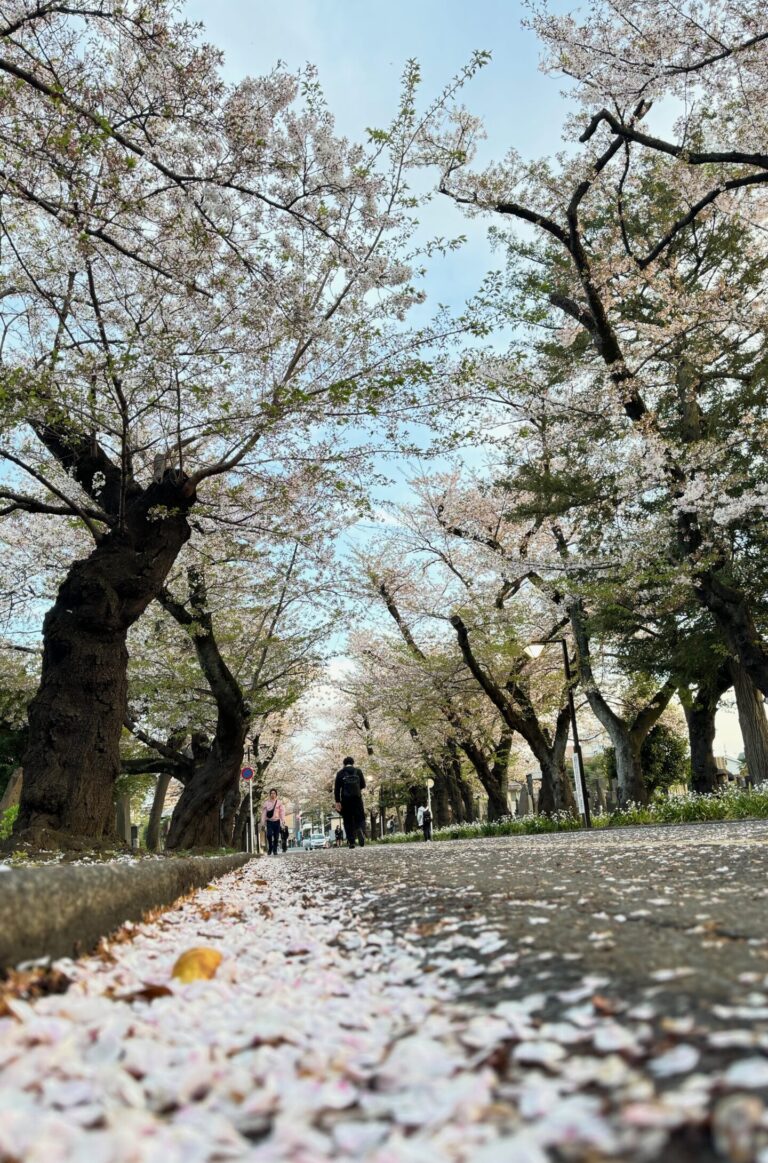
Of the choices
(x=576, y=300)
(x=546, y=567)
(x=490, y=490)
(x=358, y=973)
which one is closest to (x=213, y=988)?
(x=358, y=973)

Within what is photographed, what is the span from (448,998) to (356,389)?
722 centimetres

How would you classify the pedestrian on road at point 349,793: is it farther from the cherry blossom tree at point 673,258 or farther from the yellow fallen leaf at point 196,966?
the yellow fallen leaf at point 196,966

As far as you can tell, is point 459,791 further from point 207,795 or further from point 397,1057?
point 397,1057

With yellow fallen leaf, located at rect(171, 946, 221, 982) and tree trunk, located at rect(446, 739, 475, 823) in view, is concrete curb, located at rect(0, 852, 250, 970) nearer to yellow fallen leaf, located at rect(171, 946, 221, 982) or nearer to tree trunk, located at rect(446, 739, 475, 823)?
yellow fallen leaf, located at rect(171, 946, 221, 982)

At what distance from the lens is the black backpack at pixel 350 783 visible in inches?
567

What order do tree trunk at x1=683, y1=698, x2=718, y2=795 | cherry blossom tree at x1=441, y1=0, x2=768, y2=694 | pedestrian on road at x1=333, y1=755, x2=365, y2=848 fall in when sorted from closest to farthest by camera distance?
cherry blossom tree at x1=441, y1=0, x2=768, y2=694 < pedestrian on road at x1=333, y1=755, x2=365, y2=848 < tree trunk at x1=683, y1=698, x2=718, y2=795

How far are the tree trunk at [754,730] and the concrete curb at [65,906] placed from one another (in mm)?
12703

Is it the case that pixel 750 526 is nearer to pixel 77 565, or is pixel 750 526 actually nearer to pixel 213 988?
pixel 77 565

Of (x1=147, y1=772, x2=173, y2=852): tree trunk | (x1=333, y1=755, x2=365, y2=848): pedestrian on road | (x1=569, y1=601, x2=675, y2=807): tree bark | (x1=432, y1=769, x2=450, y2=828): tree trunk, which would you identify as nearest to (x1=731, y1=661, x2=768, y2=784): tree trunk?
(x1=569, y1=601, x2=675, y2=807): tree bark

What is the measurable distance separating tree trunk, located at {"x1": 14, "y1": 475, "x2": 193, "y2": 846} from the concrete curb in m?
4.47

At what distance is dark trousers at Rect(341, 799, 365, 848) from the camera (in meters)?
14.7

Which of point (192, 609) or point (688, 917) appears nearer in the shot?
point (688, 917)

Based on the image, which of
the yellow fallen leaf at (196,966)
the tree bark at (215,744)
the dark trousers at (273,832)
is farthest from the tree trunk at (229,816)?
the yellow fallen leaf at (196,966)

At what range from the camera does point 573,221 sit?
10.9 m
